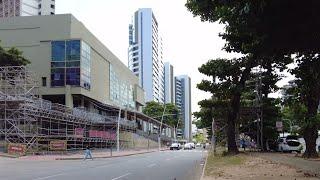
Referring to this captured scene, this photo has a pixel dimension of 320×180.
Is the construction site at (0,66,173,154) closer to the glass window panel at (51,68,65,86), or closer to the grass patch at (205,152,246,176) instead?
the glass window panel at (51,68,65,86)

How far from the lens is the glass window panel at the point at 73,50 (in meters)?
82.1

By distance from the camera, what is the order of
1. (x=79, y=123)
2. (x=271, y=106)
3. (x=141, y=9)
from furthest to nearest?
1. (x=141, y=9)
2. (x=79, y=123)
3. (x=271, y=106)

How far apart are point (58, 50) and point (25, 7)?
87.6m

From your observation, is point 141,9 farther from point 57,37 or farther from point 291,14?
point 291,14

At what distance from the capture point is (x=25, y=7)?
16462 cm

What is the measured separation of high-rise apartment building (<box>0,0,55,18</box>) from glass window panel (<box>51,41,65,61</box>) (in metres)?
79.7

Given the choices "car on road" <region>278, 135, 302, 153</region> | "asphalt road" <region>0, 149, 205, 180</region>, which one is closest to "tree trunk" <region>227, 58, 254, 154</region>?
"asphalt road" <region>0, 149, 205, 180</region>

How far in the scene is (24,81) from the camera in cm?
6619

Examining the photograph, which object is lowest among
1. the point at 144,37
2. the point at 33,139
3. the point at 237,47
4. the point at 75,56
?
the point at 33,139

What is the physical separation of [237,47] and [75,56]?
188 ft

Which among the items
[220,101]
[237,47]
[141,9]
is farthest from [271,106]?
[141,9]

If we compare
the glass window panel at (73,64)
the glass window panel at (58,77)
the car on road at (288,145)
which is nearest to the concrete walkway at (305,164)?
the car on road at (288,145)

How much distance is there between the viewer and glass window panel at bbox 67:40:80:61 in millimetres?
82062

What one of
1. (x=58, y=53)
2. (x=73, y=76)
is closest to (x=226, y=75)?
(x=73, y=76)
